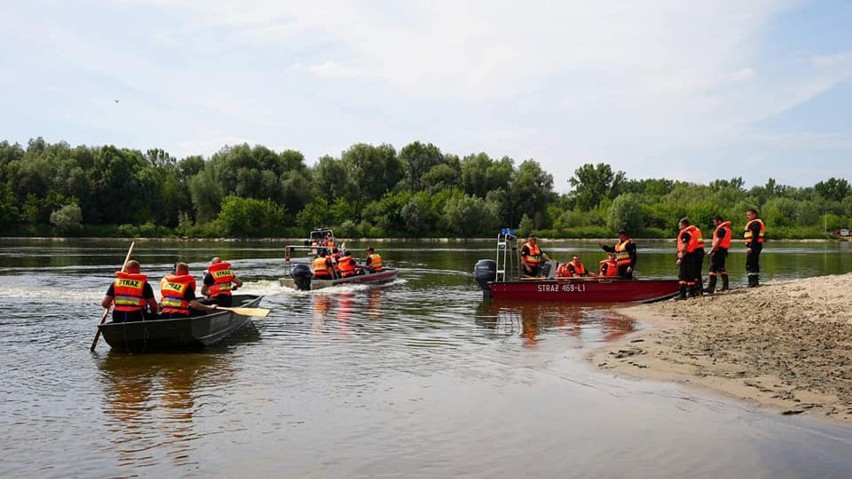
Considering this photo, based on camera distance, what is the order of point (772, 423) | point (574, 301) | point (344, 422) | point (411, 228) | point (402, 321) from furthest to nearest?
point (411, 228), point (574, 301), point (402, 321), point (344, 422), point (772, 423)

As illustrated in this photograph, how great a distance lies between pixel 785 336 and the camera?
41.9 ft

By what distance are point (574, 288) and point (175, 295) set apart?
37.1 feet

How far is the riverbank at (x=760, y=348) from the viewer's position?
30.1 ft

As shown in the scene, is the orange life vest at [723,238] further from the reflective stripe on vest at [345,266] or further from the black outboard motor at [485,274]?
the reflective stripe on vest at [345,266]

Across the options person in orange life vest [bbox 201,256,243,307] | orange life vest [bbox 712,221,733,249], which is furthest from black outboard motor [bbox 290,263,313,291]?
orange life vest [bbox 712,221,733,249]

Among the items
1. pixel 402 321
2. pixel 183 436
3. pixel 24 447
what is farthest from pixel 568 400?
pixel 402 321

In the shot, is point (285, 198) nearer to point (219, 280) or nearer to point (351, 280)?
point (351, 280)

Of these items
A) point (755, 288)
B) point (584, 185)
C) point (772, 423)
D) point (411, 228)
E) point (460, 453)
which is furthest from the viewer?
point (584, 185)

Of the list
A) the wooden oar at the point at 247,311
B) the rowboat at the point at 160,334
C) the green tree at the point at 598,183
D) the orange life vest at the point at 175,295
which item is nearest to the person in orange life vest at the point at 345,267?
the wooden oar at the point at 247,311

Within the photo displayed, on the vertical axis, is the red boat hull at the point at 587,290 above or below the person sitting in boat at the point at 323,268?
below

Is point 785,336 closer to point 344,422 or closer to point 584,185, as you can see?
point 344,422

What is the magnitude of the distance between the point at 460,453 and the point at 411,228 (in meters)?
81.9

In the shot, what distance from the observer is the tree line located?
8544 centimetres

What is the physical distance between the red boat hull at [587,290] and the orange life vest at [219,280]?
8200mm
